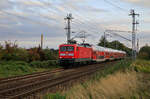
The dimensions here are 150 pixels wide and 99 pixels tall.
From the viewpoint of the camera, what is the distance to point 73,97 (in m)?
8.54

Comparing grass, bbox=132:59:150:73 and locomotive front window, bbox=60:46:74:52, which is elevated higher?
locomotive front window, bbox=60:46:74:52

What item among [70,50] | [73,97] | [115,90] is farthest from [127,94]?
[70,50]

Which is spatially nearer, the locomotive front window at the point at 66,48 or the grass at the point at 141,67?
the grass at the point at 141,67

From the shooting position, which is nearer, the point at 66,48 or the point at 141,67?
the point at 141,67

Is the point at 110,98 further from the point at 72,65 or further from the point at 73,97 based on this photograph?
the point at 72,65

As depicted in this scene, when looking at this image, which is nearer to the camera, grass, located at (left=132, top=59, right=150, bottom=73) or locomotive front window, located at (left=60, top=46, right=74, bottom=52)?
grass, located at (left=132, top=59, right=150, bottom=73)

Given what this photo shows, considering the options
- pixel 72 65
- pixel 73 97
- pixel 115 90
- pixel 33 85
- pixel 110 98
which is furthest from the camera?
pixel 72 65

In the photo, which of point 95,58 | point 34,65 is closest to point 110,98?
point 34,65

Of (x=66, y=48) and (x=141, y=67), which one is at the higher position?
(x=66, y=48)

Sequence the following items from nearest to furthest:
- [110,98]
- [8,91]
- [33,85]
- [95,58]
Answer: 1. [110,98]
2. [8,91]
3. [33,85]
4. [95,58]

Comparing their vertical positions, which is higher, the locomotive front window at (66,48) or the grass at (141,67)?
the locomotive front window at (66,48)

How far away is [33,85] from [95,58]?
2466cm

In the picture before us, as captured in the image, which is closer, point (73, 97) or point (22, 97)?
point (73, 97)

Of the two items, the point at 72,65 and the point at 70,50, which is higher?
the point at 70,50
